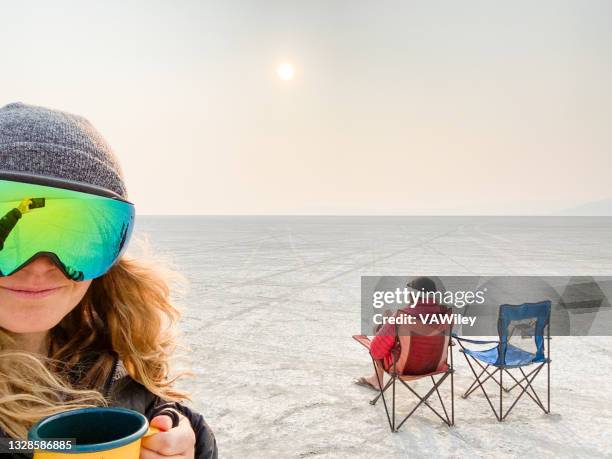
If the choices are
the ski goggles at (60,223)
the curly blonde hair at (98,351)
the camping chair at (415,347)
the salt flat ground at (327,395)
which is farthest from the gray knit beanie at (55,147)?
the camping chair at (415,347)

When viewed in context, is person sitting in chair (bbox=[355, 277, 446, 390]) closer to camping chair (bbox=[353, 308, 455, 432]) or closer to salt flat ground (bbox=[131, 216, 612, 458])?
camping chair (bbox=[353, 308, 455, 432])

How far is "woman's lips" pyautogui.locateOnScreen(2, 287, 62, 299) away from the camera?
97 cm

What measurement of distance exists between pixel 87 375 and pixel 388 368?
3550mm

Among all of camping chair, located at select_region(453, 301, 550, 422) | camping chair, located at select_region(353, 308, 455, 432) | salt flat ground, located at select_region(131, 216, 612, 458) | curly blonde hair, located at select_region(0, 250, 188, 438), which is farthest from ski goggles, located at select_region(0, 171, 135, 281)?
camping chair, located at select_region(453, 301, 550, 422)

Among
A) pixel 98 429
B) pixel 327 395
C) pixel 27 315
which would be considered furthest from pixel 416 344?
pixel 98 429

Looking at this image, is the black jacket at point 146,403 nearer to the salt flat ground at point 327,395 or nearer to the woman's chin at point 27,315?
the woman's chin at point 27,315

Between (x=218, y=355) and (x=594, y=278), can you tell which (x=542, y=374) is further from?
(x=594, y=278)

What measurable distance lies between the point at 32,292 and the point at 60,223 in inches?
6.6

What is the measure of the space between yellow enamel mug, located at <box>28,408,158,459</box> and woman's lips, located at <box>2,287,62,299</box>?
0.32 m

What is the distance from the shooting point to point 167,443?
0.80 m

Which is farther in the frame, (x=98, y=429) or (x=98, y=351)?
(x=98, y=351)

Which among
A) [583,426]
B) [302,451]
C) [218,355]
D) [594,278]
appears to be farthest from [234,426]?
[594,278]

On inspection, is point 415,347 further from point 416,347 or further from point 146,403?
point 146,403

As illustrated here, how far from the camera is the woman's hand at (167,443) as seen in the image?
31.4 inches
